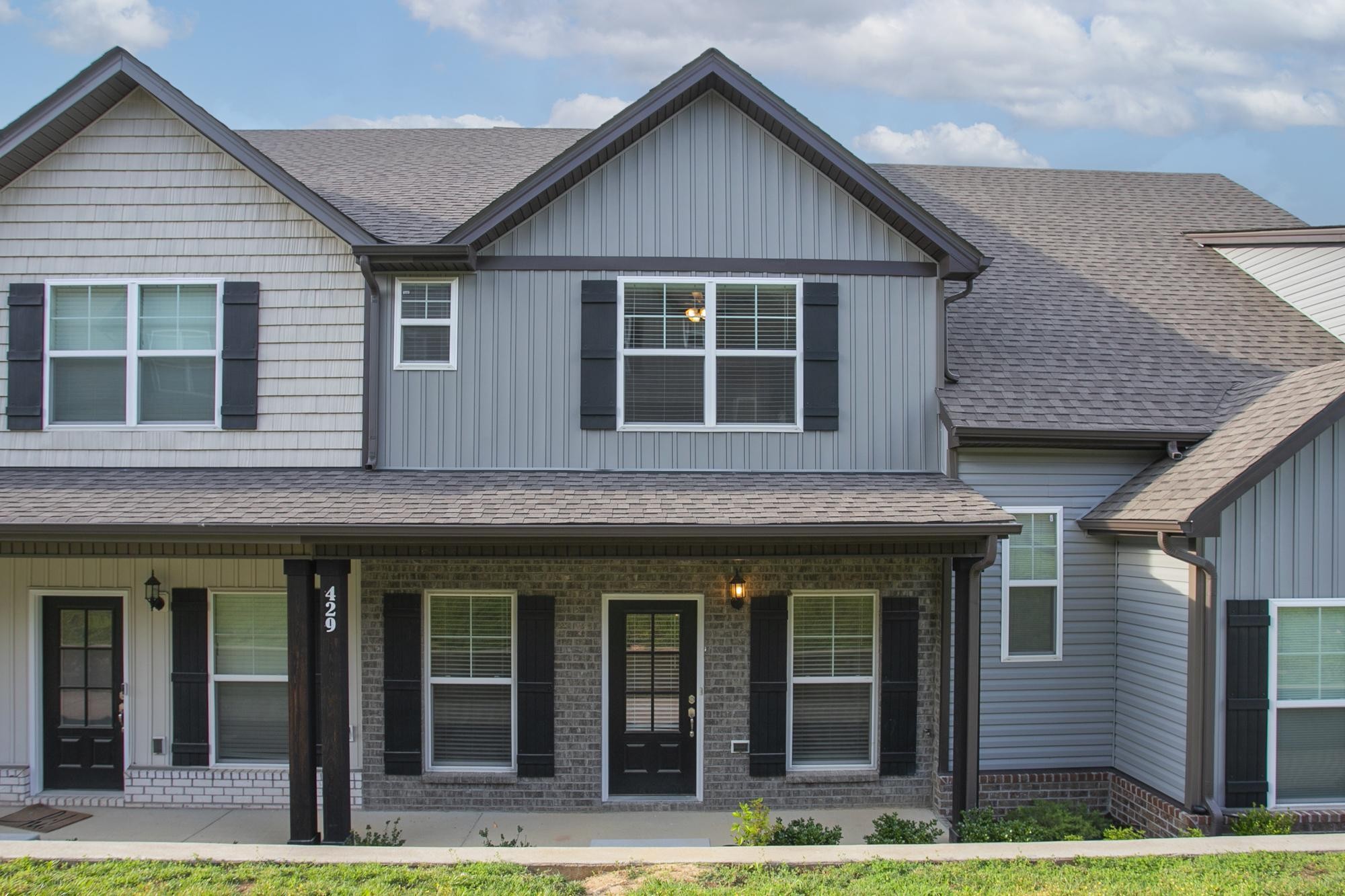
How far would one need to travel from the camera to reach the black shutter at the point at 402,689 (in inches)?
342

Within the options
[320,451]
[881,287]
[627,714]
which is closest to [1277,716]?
[881,287]

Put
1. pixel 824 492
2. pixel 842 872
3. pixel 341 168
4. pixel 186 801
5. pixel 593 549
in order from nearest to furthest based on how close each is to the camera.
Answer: pixel 842 872 < pixel 593 549 < pixel 824 492 < pixel 186 801 < pixel 341 168

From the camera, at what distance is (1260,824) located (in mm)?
7500

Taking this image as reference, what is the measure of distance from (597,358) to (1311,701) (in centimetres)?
666

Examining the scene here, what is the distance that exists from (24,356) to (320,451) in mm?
2790

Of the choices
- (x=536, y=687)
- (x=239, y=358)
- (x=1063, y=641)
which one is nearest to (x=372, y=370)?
(x=239, y=358)

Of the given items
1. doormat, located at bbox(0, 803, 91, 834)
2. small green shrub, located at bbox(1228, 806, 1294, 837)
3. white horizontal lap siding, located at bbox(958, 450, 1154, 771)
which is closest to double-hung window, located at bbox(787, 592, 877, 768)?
white horizontal lap siding, located at bbox(958, 450, 1154, 771)

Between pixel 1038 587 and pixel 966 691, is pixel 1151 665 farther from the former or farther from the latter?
pixel 966 691

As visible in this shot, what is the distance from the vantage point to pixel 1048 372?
9.45 metres

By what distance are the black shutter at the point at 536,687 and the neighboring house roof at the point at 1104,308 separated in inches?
162

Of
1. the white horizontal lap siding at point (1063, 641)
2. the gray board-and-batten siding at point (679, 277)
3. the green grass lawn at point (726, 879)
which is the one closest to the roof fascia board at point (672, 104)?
the gray board-and-batten siding at point (679, 277)

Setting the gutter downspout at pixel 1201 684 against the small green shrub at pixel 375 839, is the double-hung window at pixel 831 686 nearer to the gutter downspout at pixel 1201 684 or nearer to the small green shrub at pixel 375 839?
the gutter downspout at pixel 1201 684

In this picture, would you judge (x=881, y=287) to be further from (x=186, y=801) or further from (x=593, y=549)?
(x=186, y=801)

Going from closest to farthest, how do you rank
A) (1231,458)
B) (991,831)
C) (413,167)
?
1. (991,831)
2. (1231,458)
3. (413,167)
